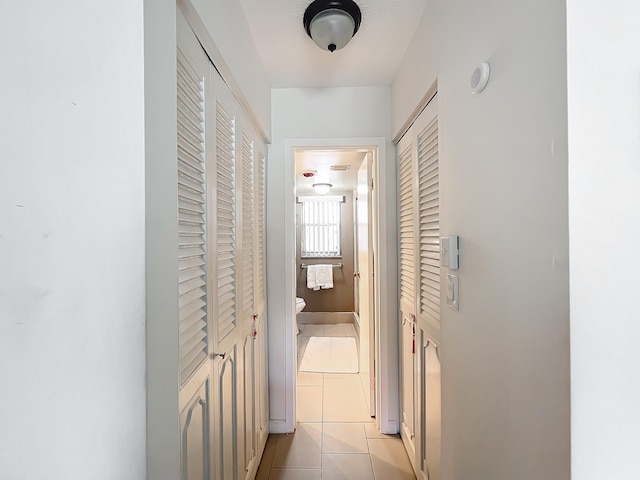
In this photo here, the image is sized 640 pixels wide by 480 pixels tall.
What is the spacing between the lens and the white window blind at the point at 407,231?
5.64 ft

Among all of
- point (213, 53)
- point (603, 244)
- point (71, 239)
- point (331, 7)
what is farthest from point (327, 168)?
point (71, 239)

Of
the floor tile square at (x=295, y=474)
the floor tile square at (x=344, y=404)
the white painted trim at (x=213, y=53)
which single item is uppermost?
the white painted trim at (x=213, y=53)

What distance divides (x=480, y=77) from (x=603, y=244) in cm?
54

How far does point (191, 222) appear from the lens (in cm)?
93

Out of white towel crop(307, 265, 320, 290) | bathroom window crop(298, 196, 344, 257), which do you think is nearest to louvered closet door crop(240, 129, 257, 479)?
white towel crop(307, 265, 320, 290)

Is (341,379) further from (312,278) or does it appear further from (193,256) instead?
(193,256)

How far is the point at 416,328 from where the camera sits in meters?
1.62

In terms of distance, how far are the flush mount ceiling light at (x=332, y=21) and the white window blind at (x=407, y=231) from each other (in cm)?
65

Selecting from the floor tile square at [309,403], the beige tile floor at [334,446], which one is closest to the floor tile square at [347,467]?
the beige tile floor at [334,446]

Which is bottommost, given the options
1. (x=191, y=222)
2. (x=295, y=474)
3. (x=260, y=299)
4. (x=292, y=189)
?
(x=295, y=474)

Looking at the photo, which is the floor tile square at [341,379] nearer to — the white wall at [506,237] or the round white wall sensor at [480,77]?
the white wall at [506,237]

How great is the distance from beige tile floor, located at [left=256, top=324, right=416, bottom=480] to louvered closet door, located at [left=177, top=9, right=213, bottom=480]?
3.13 ft

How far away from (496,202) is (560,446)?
53 centimetres

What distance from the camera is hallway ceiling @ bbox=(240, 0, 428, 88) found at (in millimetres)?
1375
